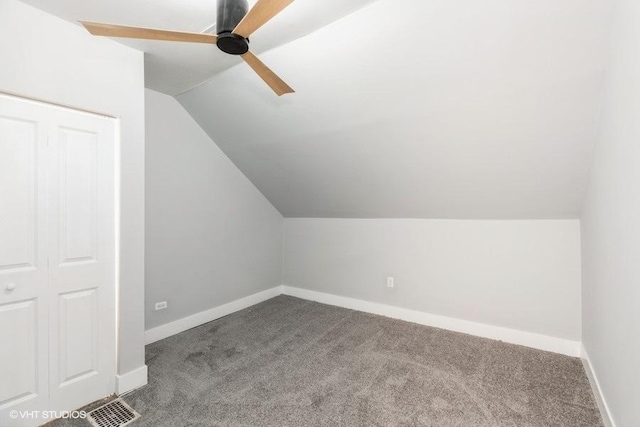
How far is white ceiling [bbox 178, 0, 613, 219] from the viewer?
1636mm

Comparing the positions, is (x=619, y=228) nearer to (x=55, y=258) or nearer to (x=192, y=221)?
(x=55, y=258)

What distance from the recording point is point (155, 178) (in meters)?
2.92

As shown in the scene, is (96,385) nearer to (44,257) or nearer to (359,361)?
(44,257)

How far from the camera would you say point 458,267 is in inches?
124

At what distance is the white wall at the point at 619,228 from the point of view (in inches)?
50.1

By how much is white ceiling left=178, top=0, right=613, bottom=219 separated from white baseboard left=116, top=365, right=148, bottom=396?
229 cm

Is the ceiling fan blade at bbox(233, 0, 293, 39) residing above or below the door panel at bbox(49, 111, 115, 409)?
above

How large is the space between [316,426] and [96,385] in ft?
5.00

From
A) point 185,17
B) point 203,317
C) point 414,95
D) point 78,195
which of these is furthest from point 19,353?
point 414,95

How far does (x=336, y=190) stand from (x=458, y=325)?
6.44 ft

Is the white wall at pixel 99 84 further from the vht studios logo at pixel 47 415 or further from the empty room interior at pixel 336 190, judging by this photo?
the vht studios logo at pixel 47 415

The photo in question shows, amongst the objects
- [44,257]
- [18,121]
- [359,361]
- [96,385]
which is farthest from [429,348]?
[18,121]

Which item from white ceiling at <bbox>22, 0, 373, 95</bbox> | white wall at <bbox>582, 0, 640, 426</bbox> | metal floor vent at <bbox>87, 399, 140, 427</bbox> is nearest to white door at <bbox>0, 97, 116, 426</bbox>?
metal floor vent at <bbox>87, 399, 140, 427</bbox>

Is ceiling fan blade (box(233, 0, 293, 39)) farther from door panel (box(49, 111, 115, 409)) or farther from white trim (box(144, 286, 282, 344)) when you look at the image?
white trim (box(144, 286, 282, 344))
